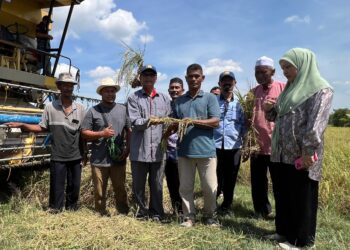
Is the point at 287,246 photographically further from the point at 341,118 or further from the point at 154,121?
the point at 341,118

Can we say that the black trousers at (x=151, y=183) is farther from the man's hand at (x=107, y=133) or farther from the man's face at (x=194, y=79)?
the man's face at (x=194, y=79)

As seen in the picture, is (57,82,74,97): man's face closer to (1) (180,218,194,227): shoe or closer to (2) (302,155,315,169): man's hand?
(1) (180,218,194,227): shoe

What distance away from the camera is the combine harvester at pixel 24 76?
4938mm

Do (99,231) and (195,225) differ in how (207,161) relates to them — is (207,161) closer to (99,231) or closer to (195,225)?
(195,225)

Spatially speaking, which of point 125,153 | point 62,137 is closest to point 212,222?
point 125,153

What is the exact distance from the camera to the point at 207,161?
4.54 metres

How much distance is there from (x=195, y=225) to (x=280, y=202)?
102cm

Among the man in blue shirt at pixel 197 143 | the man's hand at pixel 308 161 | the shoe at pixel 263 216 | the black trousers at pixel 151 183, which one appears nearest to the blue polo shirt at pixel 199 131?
the man in blue shirt at pixel 197 143

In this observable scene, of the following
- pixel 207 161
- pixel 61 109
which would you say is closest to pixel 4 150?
pixel 61 109

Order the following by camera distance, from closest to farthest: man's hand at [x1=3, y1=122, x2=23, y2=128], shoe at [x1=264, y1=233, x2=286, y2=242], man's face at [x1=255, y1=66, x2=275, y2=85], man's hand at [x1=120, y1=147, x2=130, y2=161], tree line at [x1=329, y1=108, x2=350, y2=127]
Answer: shoe at [x1=264, y1=233, x2=286, y2=242]
man's hand at [x1=3, y1=122, x2=23, y2=128]
man's hand at [x1=120, y1=147, x2=130, y2=161]
man's face at [x1=255, y1=66, x2=275, y2=85]
tree line at [x1=329, y1=108, x2=350, y2=127]

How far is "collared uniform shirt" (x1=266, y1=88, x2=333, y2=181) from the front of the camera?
3.63 meters

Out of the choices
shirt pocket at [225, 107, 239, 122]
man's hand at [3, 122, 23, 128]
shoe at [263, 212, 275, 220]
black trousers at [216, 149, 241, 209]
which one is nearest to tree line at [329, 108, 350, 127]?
shoe at [263, 212, 275, 220]

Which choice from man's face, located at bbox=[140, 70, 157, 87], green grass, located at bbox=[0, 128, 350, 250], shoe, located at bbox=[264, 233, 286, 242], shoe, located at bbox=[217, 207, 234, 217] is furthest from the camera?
shoe, located at bbox=[217, 207, 234, 217]

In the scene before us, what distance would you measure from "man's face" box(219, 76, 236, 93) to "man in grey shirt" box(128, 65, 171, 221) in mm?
888
